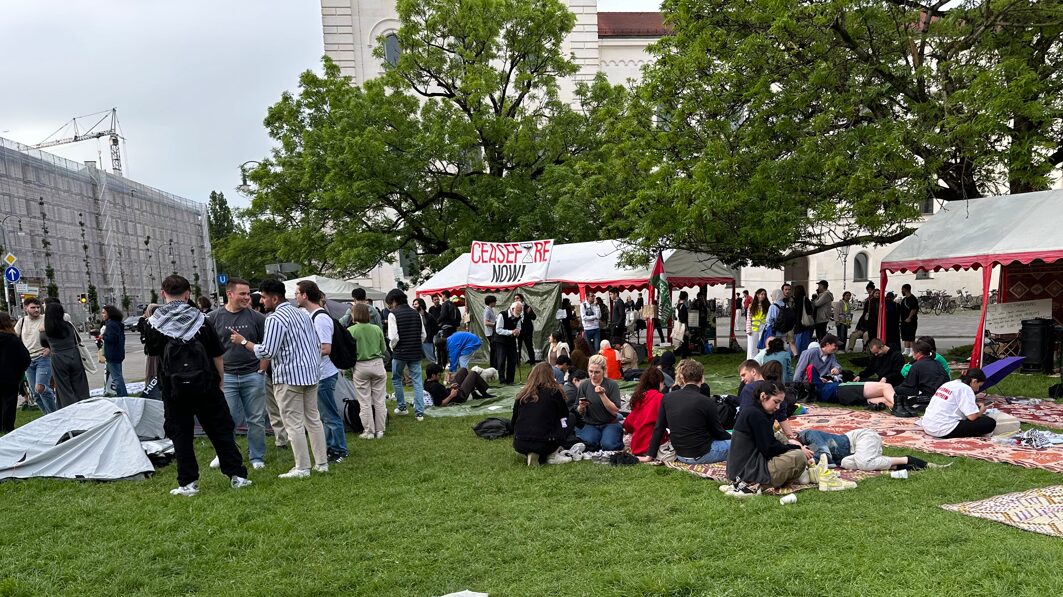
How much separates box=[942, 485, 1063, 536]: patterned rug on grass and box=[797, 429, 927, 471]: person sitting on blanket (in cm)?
100

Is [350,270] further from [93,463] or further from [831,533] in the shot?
[831,533]

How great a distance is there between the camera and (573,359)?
12.1 meters

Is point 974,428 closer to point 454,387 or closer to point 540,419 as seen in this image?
point 540,419

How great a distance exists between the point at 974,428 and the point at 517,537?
5616 millimetres

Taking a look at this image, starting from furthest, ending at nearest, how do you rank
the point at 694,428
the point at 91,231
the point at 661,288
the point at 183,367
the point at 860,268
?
the point at 91,231 < the point at 860,268 < the point at 661,288 < the point at 694,428 < the point at 183,367

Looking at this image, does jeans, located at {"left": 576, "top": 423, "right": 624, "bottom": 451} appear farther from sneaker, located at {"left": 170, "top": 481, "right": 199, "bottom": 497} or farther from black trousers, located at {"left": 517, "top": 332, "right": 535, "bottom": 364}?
black trousers, located at {"left": 517, "top": 332, "right": 535, "bottom": 364}

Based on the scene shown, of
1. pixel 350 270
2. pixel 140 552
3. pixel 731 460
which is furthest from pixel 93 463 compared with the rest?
pixel 350 270

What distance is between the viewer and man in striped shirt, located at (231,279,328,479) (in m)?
6.72

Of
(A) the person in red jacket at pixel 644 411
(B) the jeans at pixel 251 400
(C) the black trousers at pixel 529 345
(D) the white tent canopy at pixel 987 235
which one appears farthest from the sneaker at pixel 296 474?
(D) the white tent canopy at pixel 987 235

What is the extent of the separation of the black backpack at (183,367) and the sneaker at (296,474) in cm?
126

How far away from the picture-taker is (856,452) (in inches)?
268

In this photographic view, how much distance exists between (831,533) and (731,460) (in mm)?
1444

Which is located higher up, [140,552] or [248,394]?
[248,394]

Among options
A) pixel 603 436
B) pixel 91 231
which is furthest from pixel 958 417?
pixel 91 231
